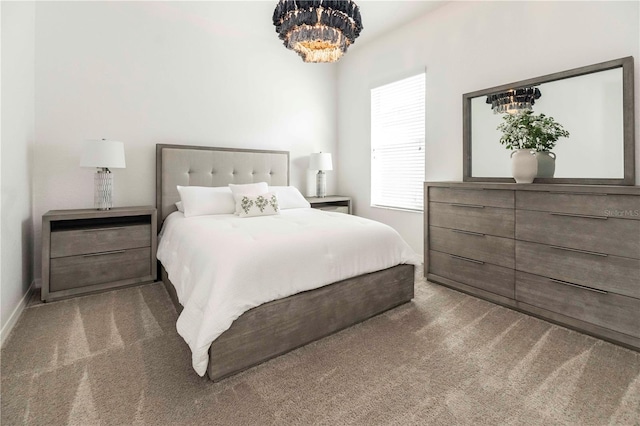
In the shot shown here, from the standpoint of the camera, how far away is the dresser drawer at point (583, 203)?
1.81m

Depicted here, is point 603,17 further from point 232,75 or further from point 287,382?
point 232,75

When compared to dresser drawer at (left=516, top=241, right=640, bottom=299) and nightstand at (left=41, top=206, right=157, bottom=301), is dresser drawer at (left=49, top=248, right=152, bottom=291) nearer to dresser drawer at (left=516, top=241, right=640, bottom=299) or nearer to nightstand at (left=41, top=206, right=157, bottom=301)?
nightstand at (left=41, top=206, right=157, bottom=301)

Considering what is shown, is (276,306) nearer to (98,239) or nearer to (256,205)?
(256,205)

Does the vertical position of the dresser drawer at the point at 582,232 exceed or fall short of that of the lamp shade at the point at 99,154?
it falls short

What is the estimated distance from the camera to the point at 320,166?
4.17 metres

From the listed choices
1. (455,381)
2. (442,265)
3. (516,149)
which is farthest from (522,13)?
(455,381)

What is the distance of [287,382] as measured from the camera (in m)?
1.54

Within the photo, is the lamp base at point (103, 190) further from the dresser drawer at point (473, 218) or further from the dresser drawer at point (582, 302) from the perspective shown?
the dresser drawer at point (582, 302)

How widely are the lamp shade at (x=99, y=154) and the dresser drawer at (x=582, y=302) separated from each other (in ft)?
11.3

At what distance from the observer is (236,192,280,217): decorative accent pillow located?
285 centimetres

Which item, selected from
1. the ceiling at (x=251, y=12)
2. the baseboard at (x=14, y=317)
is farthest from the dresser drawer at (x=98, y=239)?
the ceiling at (x=251, y=12)

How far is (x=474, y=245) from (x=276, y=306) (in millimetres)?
1795

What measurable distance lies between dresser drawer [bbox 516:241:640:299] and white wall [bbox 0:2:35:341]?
3489 millimetres

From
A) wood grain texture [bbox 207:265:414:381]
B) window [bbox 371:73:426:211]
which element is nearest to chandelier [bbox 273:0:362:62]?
wood grain texture [bbox 207:265:414:381]
